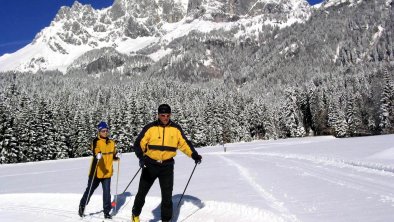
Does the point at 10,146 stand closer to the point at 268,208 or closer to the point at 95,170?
the point at 95,170

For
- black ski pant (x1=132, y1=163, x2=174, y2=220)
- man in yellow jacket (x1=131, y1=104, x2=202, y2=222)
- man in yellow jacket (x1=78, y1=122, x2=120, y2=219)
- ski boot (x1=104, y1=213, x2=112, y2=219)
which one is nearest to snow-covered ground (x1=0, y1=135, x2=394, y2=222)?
ski boot (x1=104, y1=213, x2=112, y2=219)

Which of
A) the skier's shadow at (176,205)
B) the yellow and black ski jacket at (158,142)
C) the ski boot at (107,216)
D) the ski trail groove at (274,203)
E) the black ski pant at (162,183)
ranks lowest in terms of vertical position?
the ski boot at (107,216)

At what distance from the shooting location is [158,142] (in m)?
7.69

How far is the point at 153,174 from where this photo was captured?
7.86 m

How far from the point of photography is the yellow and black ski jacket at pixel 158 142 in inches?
303

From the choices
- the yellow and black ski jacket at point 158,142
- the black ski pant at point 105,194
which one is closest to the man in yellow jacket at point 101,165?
the black ski pant at point 105,194

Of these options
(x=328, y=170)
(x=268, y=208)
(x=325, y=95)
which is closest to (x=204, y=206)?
(x=268, y=208)

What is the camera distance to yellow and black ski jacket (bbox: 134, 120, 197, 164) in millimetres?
7684

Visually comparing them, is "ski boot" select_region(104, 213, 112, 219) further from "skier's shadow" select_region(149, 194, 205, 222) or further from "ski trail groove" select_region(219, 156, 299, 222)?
"ski trail groove" select_region(219, 156, 299, 222)

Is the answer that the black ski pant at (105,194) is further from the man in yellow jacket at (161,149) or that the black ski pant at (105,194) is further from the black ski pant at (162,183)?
the man in yellow jacket at (161,149)

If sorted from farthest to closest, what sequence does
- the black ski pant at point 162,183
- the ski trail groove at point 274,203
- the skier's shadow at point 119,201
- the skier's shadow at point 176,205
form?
the skier's shadow at point 119,201
the skier's shadow at point 176,205
the black ski pant at point 162,183
the ski trail groove at point 274,203

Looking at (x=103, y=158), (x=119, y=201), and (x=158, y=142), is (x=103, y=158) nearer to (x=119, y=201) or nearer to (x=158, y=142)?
(x=119, y=201)

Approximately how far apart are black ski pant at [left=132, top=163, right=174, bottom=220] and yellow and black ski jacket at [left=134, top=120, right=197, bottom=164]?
0.48 feet

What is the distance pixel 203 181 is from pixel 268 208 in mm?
5734
